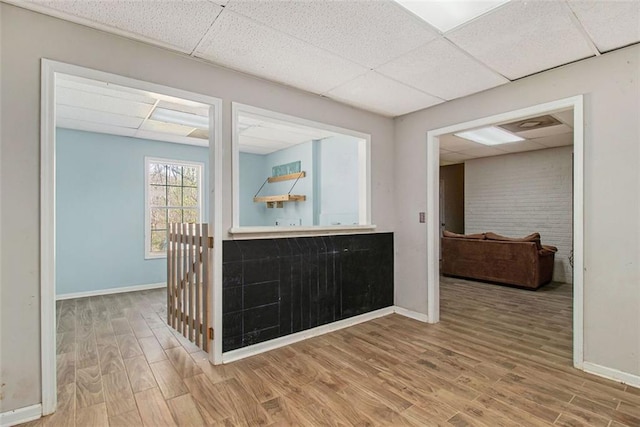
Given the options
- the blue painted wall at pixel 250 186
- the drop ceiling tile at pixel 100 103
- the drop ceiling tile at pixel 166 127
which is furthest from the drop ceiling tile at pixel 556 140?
the drop ceiling tile at pixel 100 103

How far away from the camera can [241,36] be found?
7.22ft

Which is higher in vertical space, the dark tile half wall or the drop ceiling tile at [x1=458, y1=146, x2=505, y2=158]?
the drop ceiling tile at [x1=458, y1=146, x2=505, y2=158]

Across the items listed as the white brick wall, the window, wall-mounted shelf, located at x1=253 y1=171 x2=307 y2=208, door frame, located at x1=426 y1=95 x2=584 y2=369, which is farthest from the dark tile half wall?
the white brick wall

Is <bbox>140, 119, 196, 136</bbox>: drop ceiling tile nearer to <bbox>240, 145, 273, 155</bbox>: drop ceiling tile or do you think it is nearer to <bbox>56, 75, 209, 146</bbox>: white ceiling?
<bbox>56, 75, 209, 146</bbox>: white ceiling

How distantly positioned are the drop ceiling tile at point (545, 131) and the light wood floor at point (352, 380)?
2.85 meters

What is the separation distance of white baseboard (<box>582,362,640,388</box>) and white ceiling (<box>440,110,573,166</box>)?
293 cm

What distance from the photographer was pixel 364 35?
2180 mm

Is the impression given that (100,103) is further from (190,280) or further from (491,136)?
(491,136)

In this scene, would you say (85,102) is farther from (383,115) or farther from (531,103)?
(531,103)

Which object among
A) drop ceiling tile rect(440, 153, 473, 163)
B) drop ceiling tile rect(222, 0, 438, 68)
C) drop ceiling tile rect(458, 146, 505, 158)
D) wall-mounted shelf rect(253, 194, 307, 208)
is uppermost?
drop ceiling tile rect(458, 146, 505, 158)

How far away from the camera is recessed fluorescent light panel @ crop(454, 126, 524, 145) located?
16.0 ft

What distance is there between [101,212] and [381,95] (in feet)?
15.3

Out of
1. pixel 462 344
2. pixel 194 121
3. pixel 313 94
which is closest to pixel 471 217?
pixel 462 344

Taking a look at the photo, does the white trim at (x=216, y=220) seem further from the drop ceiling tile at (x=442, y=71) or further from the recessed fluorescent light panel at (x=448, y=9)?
the recessed fluorescent light panel at (x=448, y=9)
